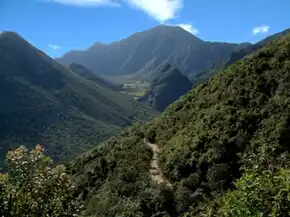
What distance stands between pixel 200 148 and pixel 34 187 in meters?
31.3

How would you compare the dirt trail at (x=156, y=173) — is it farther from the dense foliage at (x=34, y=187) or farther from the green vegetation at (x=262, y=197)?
the dense foliage at (x=34, y=187)

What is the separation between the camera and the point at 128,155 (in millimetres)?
47719

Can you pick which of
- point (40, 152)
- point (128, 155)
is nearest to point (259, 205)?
point (40, 152)

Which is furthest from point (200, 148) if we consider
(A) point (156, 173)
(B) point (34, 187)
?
(B) point (34, 187)

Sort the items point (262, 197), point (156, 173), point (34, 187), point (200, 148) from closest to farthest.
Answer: point (34, 187) < point (262, 197) < point (200, 148) < point (156, 173)

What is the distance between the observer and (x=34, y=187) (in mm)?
12008

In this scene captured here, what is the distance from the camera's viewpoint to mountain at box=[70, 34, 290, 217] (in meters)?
37.3

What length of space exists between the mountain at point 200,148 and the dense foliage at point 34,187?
A: 20.3 m

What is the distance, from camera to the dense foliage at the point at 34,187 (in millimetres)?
11523

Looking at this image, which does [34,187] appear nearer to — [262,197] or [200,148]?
[262,197]

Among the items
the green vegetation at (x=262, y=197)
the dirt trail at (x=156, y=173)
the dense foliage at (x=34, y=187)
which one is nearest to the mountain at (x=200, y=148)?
the dirt trail at (x=156, y=173)

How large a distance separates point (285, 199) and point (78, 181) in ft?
125

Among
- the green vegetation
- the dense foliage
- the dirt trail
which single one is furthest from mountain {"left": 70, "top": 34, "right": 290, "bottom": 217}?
the dense foliage

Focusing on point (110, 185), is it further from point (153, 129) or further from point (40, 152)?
point (40, 152)
